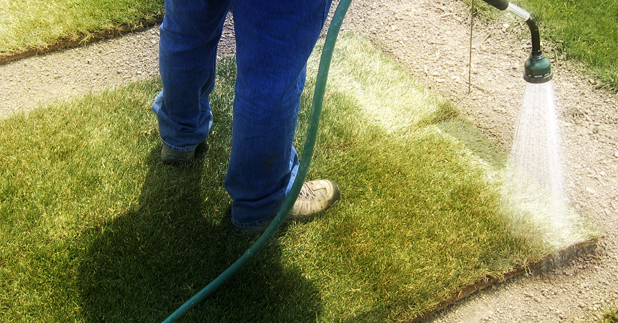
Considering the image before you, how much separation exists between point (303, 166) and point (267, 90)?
28cm

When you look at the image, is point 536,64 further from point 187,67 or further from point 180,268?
point 180,268

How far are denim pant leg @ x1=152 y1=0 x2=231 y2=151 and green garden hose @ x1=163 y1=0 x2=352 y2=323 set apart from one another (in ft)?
1.65

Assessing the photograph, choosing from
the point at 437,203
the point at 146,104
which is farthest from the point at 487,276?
the point at 146,104

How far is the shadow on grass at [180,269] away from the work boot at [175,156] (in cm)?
14

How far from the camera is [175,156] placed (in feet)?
7.88

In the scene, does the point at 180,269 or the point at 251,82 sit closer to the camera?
the point at 251,82

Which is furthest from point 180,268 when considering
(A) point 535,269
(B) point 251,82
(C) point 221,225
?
(A) point 535,269

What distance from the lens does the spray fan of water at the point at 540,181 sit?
2.26 metres

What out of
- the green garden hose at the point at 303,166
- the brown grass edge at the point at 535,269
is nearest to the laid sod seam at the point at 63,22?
the green garden hose at the point at 303,166

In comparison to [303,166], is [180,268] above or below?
below

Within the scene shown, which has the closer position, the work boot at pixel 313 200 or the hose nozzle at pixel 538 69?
the hose nozzle at pixel 538 69

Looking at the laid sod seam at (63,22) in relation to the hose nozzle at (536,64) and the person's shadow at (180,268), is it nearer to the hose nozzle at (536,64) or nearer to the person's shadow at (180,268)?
the person's shadow at (180,268)

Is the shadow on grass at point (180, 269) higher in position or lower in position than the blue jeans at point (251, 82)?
lower

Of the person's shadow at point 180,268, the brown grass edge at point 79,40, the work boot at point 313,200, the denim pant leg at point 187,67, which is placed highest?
the denim pant leg at point 187,67
